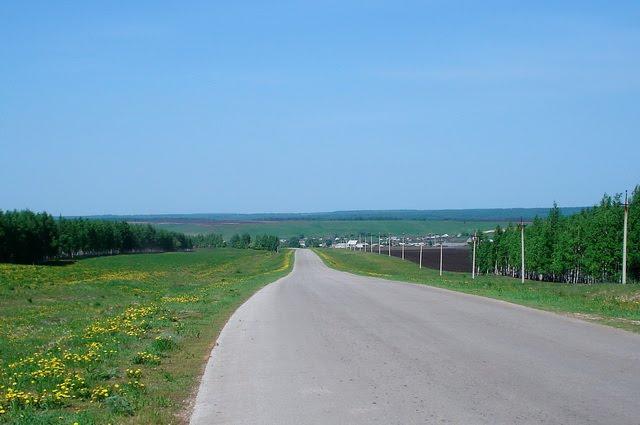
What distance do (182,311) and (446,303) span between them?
8752 mm

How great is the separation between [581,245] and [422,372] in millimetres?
56085

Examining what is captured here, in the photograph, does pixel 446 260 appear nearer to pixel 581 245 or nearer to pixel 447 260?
pixel 447 260

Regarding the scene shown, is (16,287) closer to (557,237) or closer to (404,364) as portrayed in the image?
(404,364)

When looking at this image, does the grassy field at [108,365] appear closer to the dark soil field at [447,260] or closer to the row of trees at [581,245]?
the row of trees at [581,245]

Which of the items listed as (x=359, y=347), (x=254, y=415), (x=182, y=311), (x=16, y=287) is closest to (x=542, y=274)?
(x=16, y=287)

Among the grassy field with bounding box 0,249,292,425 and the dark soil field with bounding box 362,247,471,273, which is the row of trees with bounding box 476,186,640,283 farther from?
the grassy field with bounding box 0,249,292,425

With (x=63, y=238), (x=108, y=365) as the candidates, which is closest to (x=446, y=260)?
(x=63, y=238)

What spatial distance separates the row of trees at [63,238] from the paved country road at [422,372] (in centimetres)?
9132

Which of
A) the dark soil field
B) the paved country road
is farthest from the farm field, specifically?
the paved country road

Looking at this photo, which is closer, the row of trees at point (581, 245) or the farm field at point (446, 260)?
the row of trees at point (581, 245)

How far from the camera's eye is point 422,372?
35.7 feet

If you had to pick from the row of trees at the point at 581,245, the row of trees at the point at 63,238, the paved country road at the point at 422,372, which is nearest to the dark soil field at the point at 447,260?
the row of trees at the point at 581,245

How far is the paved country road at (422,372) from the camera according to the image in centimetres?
827

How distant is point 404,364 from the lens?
11.7 m
